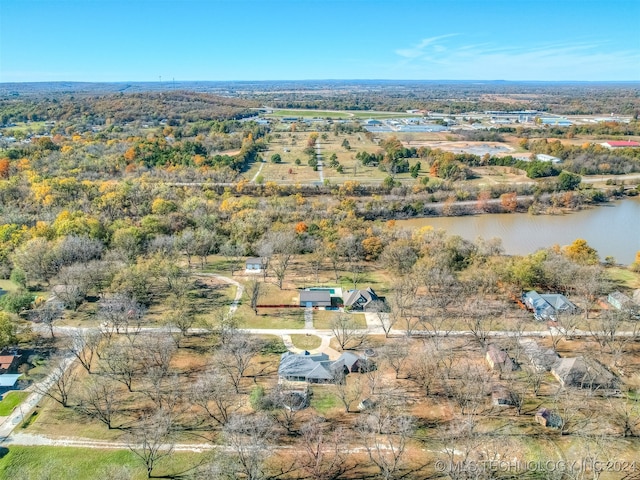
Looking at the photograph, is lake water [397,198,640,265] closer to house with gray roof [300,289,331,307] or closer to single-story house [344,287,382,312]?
single-story house [344,287,382,312]

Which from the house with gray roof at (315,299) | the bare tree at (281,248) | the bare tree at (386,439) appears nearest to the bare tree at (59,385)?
the bare tree at (386,439)

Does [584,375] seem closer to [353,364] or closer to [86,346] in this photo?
[353,364]

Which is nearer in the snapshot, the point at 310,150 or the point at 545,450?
the point at 545,450

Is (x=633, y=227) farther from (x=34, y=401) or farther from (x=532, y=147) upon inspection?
(x=34, y=401)

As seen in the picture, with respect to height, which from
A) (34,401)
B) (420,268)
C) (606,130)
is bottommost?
(34,401)

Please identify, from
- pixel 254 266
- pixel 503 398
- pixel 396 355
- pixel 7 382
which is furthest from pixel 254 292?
pixel 503 398

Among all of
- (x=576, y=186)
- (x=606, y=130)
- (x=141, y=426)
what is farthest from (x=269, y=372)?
(x=606, y=130)
